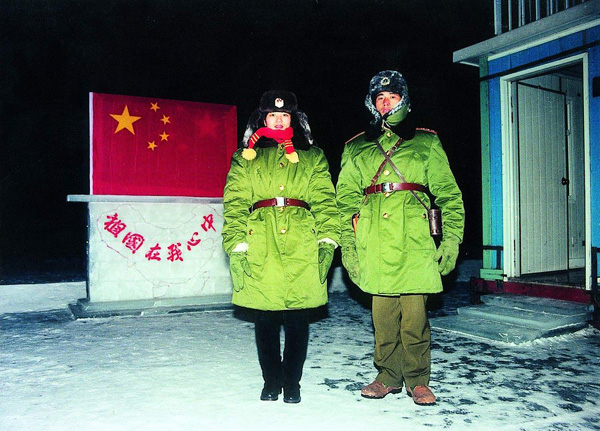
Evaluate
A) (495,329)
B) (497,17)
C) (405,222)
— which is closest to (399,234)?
(405,222)

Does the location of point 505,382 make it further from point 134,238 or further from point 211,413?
point 134,238

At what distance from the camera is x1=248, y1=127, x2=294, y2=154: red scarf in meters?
2.79

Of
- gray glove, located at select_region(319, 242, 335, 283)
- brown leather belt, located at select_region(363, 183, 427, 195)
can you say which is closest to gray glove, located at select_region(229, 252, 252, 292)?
gray glove, located at select_region(319, 242, 335, 283)

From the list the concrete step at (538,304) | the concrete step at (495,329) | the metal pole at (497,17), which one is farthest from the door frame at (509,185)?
the concrete step at (495,329)

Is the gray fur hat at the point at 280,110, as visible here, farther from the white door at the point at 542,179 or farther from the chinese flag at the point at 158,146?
the white door at the point at 542,179

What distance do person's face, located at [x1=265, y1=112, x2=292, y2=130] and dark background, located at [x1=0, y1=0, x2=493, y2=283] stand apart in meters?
5.64

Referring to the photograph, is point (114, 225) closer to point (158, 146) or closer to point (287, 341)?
point (158, 146)

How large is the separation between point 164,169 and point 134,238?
0.96m

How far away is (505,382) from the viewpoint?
10.4ft

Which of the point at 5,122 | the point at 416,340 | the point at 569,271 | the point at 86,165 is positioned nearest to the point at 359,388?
the point at 416,340

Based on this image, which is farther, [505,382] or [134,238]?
[134,238]

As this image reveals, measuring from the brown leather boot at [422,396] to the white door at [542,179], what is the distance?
3.50m

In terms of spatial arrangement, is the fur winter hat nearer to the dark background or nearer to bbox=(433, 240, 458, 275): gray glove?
bbox=(433, 240, 458, 275): gray glove

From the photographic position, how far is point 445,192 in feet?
9.07
